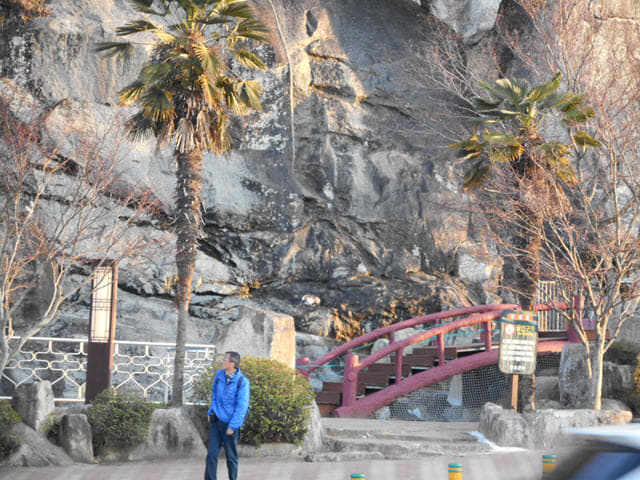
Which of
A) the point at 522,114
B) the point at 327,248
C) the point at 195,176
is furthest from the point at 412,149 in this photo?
the point at 195,176

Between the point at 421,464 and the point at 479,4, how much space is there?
19.9 metres

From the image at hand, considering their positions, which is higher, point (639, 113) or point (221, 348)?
point (639, 113)

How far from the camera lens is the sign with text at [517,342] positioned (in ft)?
43.8

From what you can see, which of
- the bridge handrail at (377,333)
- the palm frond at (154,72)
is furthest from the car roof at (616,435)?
the bridge handrail at (377,333)

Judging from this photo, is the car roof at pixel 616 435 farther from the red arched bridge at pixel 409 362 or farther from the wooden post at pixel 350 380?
the wooden post at pixel 350 380

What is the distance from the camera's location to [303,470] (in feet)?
33.4

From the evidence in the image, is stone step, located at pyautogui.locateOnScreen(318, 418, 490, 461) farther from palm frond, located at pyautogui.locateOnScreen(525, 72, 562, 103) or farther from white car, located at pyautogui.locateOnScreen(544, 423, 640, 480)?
white car, located at pyautogui.locateOnScreen(544, 423, 640, 480)

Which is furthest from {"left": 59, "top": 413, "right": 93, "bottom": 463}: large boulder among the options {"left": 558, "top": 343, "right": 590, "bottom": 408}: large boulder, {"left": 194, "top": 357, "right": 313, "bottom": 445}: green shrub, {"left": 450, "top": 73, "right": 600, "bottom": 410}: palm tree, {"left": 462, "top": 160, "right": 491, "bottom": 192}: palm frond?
{"left": 462, "top": 160, "right": 491, "bottom": 192}: palm frond

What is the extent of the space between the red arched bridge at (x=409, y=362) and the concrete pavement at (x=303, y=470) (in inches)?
215

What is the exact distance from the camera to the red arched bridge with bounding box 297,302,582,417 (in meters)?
16.8

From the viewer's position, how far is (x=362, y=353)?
24078mm

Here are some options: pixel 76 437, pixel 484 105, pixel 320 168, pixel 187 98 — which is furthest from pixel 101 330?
pixel 320 168

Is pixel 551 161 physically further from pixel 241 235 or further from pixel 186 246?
pixel 241 235

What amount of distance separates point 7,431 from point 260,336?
170 inches
